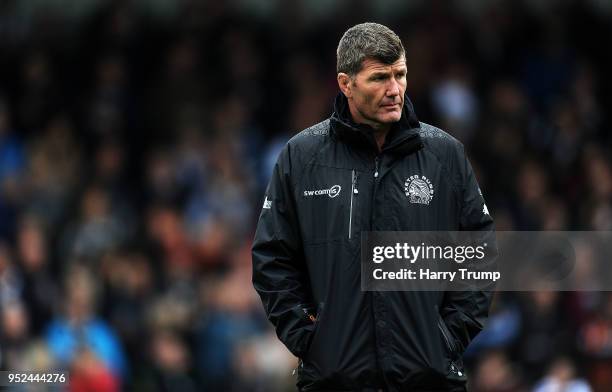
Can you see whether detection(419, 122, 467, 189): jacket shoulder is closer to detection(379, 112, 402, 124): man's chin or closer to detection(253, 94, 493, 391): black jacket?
detection(253, 94, 493, 391): black jacket

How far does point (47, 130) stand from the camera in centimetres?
1345

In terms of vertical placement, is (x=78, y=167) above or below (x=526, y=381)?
above

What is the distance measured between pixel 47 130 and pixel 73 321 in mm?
3068

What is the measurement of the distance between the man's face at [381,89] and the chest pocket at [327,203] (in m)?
0.25

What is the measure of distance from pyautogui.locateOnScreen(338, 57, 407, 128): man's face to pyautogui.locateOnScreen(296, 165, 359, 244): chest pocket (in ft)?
0.83

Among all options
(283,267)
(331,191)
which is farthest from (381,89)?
(283,267)

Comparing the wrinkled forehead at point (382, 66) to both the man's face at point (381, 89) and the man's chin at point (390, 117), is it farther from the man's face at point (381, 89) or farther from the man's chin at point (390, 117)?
the man's chin at point (390, 117)

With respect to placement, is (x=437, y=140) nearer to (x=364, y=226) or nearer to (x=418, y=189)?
(x=418, y=189)

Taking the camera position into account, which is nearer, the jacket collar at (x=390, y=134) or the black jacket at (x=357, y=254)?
the black jacket at (x=357, y=254)

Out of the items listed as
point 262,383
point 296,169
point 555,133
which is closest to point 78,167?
point 262,383

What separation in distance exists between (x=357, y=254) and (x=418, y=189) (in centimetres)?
34

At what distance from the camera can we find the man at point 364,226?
5059 millimetres

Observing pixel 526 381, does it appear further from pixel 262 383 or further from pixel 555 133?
pixel 555 133

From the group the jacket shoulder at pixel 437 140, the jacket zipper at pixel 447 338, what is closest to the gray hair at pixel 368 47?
the jacket shoulder at pixel 437 140
